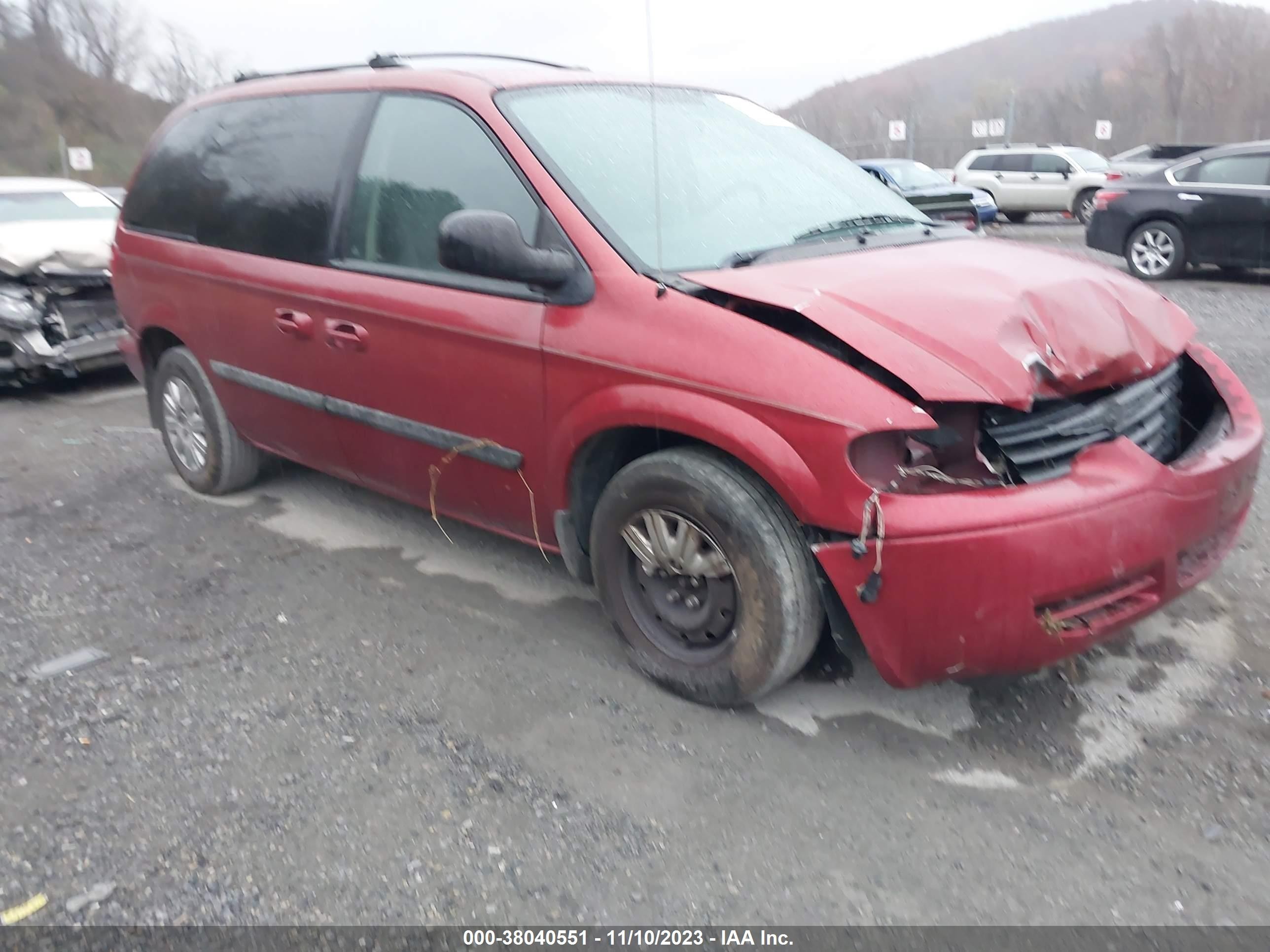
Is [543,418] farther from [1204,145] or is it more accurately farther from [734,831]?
[1204,145]

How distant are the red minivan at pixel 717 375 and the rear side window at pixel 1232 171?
873 cm

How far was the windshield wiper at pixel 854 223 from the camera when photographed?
3318mm

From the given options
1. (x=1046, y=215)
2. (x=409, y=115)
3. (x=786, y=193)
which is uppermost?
(x=409, y=115)

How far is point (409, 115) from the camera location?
360cm

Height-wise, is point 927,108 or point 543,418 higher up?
point 927,108

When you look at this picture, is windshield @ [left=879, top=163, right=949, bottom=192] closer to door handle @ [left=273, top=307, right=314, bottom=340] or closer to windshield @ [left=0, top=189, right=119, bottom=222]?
windshield @ [left=0, top=189, right=119, bottom=222]

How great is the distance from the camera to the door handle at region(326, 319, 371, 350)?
3.65 metres

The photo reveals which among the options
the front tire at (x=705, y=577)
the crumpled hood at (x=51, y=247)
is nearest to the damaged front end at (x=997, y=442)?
the front tire at (x=705, y=577)

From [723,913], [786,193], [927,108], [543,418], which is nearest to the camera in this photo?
[723,913]

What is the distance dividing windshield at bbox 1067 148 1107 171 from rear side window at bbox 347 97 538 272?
62.3 ft

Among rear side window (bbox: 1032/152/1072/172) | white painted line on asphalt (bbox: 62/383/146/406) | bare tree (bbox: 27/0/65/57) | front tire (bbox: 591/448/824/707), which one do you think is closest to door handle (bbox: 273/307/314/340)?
front tire (bbox: 591/448/824/707)

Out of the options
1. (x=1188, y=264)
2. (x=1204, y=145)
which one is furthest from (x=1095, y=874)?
(x=1204, y=145)

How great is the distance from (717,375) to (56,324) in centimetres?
628

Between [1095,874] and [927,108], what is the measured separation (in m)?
5.70
